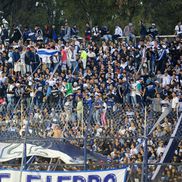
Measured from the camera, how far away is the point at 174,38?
42.6 meters

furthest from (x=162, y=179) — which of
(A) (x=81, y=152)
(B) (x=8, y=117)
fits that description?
(B) (x=8, y=117)

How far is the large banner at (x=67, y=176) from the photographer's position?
1814 cm

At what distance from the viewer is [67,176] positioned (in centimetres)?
1828

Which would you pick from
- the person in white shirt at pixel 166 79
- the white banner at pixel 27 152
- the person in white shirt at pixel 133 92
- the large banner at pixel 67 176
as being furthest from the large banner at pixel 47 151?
the person in white shirt at pixel 166 79

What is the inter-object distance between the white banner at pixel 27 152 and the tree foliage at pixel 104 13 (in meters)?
37.0

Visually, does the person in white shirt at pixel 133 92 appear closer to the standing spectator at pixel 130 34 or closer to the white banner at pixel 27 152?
the standing spectator at pixel 130 34

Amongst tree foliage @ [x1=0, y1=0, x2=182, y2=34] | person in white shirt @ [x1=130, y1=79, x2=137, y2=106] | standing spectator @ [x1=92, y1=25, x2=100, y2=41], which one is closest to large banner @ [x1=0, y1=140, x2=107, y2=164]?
person in white shirt @ [x1=130, y1=79, x2=137, y2=106]

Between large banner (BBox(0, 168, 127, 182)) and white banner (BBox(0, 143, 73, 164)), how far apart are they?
2.35 feet

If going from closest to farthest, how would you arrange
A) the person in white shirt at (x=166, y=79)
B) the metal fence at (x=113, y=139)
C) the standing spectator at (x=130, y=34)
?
the metal fence at (x=113, y=139), the person in white shirt at (x=166, y=79), the standing spectator at (x=130, y=34)

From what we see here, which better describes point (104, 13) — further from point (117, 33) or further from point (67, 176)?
point (67, 176)

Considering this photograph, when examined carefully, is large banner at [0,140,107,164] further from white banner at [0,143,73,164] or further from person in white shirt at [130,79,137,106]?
person in white shirt at [130,79,137,106]

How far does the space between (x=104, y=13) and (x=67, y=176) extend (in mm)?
40281

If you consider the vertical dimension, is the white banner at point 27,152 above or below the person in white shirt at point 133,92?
above

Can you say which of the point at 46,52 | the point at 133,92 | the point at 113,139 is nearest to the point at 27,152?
the point at 113,139
